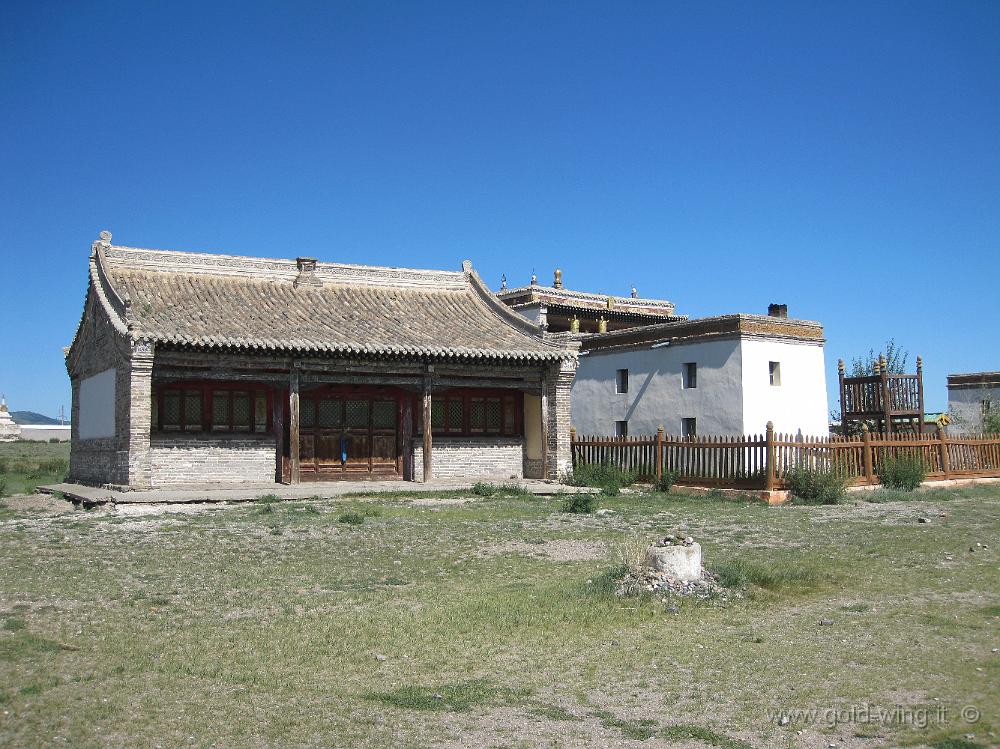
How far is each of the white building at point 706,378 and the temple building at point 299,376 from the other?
2470 millimetres

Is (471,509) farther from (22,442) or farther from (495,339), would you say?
(22,442)

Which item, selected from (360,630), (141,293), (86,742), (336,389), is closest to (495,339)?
(336,389)

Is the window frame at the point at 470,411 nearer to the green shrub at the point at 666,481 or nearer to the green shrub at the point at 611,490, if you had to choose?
the green shrub at the point at 611,490

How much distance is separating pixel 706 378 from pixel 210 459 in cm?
1319

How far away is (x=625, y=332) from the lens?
29500mm

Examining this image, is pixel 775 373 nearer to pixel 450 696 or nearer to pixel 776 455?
pixel 776 455

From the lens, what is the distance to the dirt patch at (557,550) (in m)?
12.1

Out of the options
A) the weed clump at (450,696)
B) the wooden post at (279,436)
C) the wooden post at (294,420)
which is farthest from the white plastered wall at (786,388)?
the weed clump at (450,696)

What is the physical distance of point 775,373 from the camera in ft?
88.3

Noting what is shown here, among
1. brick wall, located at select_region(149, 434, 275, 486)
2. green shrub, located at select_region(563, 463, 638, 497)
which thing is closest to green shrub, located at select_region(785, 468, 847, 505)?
green shrub, located at select_region(563, 463, 638, 497)

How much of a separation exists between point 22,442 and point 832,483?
66.2 m

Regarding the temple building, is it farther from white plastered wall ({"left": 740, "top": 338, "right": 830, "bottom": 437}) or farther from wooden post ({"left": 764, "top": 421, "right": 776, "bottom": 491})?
wooden post ({"left": 764, "top": 421, "right": 776, "bottom": 491})

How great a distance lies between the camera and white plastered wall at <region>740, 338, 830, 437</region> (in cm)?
2612

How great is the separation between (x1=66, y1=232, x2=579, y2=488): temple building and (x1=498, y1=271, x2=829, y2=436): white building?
Answer: 8.10 feet
